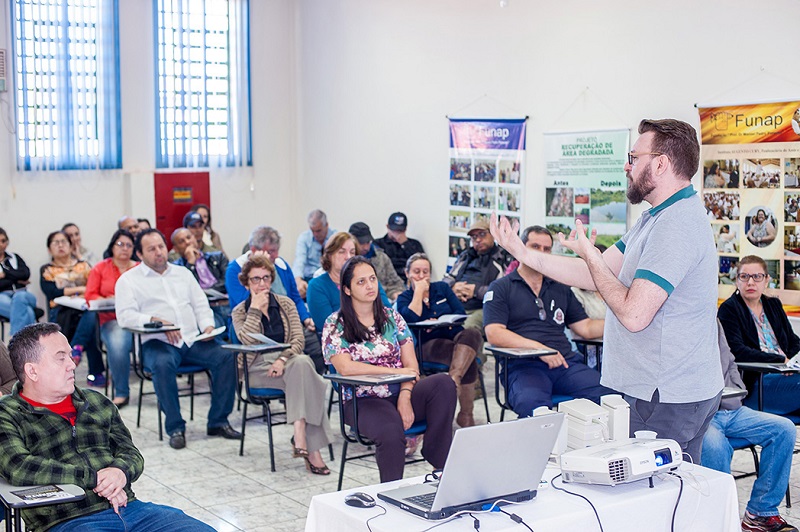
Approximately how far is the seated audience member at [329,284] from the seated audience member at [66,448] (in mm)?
2521

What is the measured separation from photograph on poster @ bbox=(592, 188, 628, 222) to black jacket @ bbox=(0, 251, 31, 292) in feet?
15.5

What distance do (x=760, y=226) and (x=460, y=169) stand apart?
300 centimetres

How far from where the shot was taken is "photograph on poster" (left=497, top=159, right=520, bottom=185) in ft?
27.0

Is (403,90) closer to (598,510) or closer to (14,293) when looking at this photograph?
(14,293)

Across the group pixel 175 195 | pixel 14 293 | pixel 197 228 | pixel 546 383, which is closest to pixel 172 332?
pixel 546 383

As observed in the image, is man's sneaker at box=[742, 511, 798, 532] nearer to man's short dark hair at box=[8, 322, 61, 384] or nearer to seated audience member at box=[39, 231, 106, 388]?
man's short dark hair at box=[8, 322, 61, 384]

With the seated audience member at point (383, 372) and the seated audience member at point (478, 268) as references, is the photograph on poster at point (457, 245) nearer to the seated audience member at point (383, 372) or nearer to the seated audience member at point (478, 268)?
the seated audience member at point (478, 268)

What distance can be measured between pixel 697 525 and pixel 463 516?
76cm

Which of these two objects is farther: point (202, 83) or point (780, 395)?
point (202, 83)

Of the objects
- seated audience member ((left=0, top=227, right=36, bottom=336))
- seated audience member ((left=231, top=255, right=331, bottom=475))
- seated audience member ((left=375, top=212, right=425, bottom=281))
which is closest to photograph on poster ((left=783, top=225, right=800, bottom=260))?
seated audience member ((left=231, top=255, right=331, bottom=475))

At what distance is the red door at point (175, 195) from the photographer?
10094 mm

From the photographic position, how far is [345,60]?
1003cm

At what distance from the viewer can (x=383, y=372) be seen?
185 inches

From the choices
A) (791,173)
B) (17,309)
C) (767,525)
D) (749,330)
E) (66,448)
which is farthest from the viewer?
(17,309)
